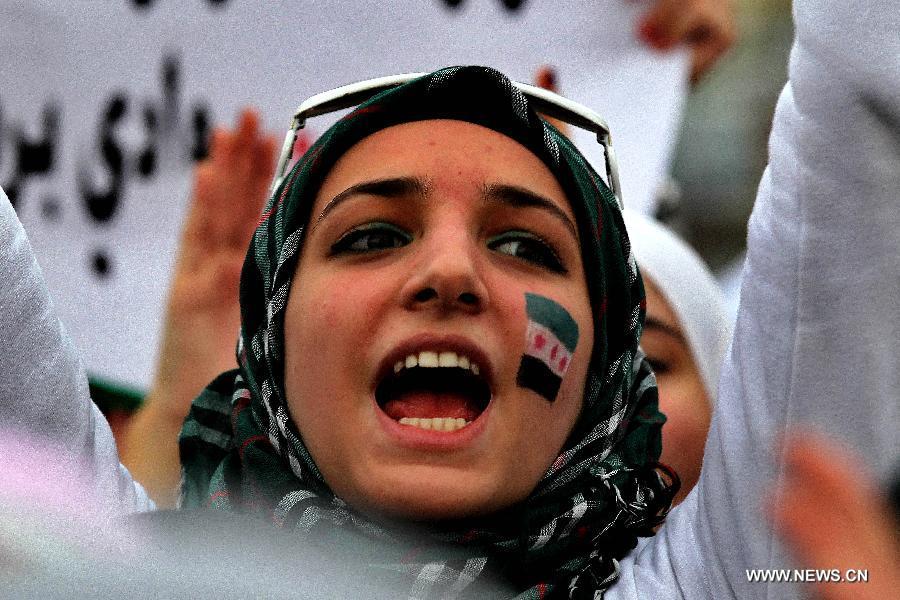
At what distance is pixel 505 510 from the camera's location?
4.93 feet

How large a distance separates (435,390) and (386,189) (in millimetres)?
281

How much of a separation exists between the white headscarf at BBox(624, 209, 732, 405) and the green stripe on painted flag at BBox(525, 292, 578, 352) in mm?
1062

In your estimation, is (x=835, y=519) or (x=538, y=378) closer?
(x=835, y=519)

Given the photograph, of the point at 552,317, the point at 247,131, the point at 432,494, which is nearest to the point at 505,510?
the point at 432,494

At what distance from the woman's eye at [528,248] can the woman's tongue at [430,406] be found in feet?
0.70

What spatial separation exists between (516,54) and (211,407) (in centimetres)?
158

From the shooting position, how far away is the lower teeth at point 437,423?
1.48 meters

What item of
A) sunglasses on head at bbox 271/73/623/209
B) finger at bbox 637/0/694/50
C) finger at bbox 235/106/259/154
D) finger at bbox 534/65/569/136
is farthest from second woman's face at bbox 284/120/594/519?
finger at bbox 637/0/694/50

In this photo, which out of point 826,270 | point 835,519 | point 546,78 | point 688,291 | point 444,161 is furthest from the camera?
point 546,78

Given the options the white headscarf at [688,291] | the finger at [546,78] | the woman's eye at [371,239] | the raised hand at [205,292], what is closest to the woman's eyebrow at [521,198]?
the woman's eye at [371,239]

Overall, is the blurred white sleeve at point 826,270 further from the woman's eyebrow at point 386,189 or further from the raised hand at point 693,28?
the raised hand at point 693,28

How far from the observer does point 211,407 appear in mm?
1875

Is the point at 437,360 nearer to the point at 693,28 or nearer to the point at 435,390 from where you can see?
the point at 435,390

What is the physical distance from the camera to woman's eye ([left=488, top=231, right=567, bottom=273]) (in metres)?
1.61
